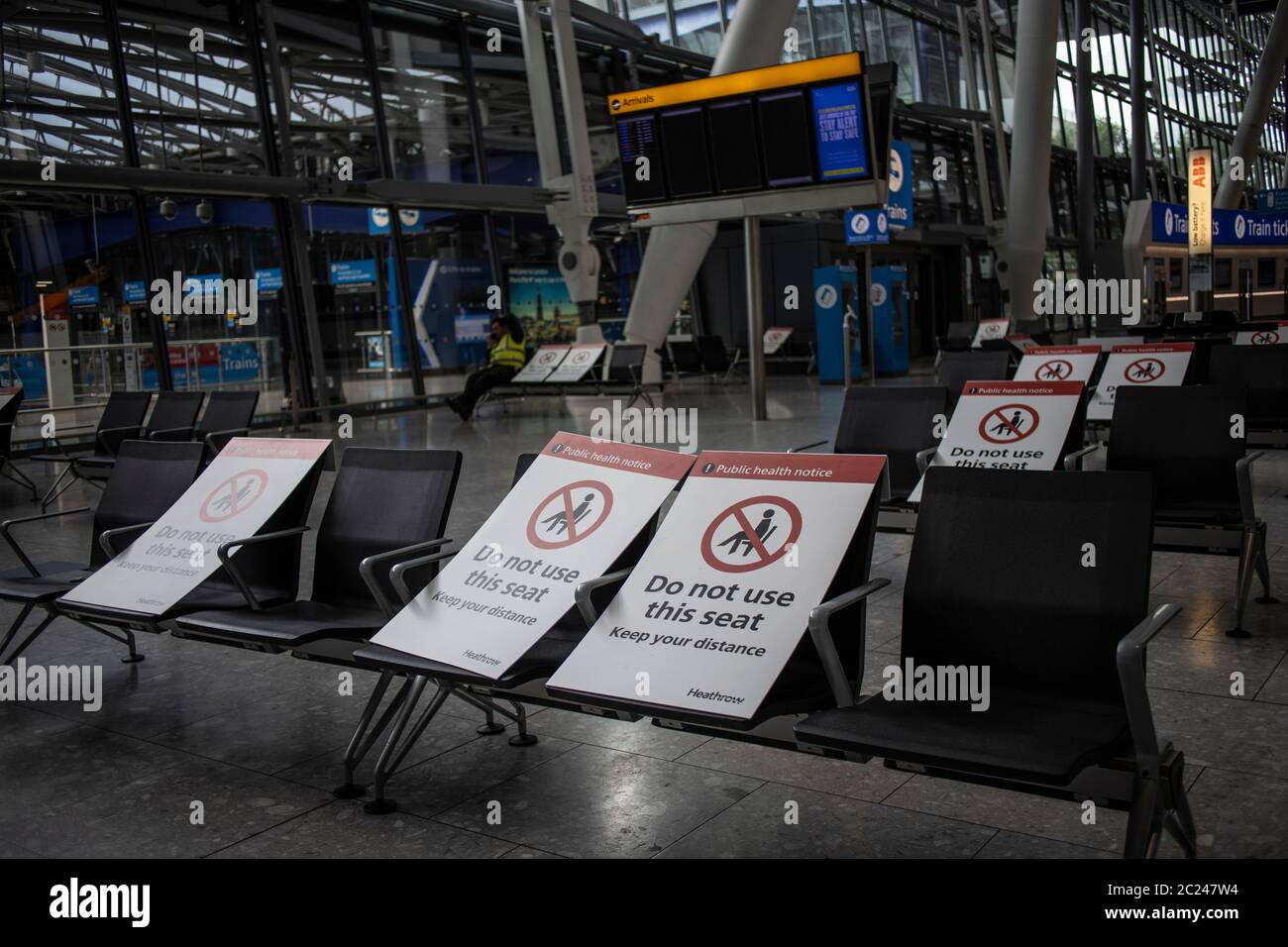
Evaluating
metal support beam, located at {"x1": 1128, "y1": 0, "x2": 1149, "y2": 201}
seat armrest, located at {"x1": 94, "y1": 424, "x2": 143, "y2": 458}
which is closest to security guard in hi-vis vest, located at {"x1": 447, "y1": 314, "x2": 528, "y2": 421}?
seat armrest, located at {"x1": 94, "y1": 424, "x2": 143, "y2": 458}

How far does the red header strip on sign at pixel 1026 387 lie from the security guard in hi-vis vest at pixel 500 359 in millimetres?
10501

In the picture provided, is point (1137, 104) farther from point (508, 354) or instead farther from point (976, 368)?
point (976, 368)

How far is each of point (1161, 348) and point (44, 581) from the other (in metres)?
6.34

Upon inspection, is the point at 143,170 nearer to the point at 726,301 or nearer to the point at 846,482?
the point at 846,482

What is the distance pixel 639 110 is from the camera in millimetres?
13031

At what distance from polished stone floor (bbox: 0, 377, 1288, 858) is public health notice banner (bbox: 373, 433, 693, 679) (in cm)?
45

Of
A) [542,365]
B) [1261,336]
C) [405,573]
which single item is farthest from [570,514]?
[542,365]

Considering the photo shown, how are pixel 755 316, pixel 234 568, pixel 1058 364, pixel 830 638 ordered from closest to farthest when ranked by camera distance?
pixel 830 638 < pixel 234 568 < pixel 1058 364 < pixel 755 316

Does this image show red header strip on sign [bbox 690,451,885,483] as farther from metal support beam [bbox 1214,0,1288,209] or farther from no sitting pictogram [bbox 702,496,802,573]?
metal support beam [bbox 1214,0,1288,209]

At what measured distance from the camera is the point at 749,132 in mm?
12477

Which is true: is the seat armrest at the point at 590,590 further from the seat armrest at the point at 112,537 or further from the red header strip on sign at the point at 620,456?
the seat armrest at the point at 112,537

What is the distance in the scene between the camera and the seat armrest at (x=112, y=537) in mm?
4488

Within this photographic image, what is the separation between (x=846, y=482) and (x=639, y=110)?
1069 centimetres
